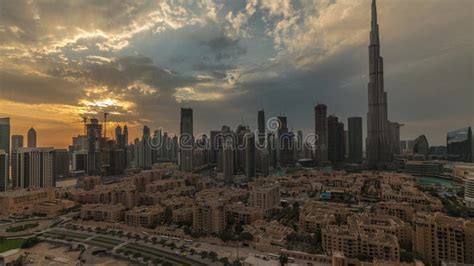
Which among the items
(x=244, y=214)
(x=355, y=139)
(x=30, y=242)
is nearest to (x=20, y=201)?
(x=30, y=242)

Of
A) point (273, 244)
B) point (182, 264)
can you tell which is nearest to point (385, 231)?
point (273, 244)

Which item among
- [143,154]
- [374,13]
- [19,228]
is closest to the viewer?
[19,228]

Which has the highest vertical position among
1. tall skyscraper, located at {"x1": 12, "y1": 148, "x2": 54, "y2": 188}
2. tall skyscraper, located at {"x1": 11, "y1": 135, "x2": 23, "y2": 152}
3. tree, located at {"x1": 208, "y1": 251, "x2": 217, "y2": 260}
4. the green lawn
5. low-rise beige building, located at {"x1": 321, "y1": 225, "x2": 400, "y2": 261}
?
tall skyscraper, located at {"x1": 11, "y1": 135, "x2": 23, "y2": 152}

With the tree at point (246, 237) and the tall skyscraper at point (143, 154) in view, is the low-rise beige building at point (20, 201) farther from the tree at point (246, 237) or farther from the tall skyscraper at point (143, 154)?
the tall skyscraper at point (143, 154)

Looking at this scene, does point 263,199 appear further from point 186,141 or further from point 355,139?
point 355,139

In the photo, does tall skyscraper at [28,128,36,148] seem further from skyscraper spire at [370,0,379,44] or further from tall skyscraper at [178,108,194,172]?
skyscraper spire at [370,0,379,44]

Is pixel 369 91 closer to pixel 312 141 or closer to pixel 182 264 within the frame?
pixel 312 141

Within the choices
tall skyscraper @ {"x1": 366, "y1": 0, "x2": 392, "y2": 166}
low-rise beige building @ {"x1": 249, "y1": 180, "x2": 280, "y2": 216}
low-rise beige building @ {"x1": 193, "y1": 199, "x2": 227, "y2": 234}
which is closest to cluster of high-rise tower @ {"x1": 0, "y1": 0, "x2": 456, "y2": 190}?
tall skyscraper @ {"x1": 366, "y1": 0, "x2": 392, "y2": 166}
